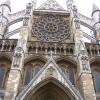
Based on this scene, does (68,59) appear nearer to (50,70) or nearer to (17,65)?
(50,70)

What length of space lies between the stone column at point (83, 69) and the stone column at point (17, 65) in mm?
4397

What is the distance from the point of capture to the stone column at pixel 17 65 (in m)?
13.3

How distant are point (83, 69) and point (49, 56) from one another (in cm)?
313

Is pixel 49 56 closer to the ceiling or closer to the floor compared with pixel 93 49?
closer to the floor

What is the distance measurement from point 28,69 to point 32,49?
1.81 meters

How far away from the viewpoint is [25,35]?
17.6 meters

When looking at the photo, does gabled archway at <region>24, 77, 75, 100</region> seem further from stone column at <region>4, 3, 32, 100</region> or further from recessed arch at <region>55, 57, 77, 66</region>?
recessed arch at <region>55, 57, 77, 66</region>

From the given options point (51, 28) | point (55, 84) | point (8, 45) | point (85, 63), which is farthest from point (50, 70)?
point (51, 28)

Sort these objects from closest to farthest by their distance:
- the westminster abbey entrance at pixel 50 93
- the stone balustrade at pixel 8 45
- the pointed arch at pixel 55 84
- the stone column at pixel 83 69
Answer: the pointed arch at pixel 55 84
the stone column at pixel 83 69
the westminster abbey entrance at pixel 50 93
the stone balustrade at pixel 8 45

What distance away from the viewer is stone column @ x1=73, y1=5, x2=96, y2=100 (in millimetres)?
13608

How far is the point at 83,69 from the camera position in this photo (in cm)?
1499

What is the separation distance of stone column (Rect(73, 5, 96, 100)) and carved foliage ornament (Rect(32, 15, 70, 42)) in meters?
1.50

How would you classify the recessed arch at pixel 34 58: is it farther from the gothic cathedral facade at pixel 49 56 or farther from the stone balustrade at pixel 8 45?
the stone balustrade at pixel 8 45

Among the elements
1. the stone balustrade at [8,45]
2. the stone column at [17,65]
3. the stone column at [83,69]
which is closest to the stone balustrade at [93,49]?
the stone column at [83,69]
